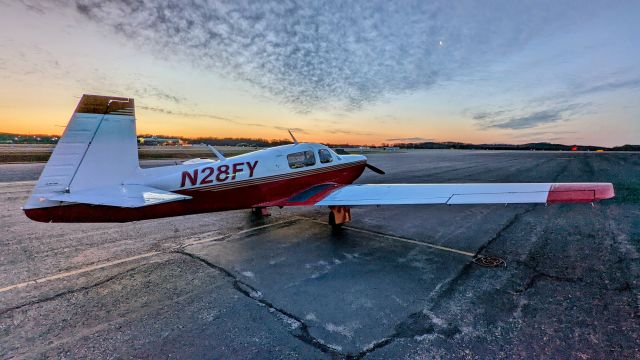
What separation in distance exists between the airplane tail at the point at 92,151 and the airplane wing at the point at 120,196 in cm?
10

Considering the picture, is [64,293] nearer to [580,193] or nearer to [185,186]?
[185,186]

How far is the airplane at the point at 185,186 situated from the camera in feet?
15.1

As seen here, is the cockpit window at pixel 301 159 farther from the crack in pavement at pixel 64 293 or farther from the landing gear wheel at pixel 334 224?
the crack in pavement at pixel 64 293

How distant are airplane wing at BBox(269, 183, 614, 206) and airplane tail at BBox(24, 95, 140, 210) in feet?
12.9

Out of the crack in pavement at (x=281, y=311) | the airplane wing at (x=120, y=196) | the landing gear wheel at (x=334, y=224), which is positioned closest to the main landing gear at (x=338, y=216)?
the landing gear wheel at (x=334, y=224)

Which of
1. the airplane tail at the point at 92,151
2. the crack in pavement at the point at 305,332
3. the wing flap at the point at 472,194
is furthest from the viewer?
the wing flap at the point at 472,194

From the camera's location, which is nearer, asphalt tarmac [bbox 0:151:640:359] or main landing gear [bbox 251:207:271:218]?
asphalt tarmac [bbox 0:151:640:359]

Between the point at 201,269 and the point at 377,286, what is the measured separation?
3365 mm

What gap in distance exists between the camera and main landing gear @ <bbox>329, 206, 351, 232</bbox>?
26.1 ft

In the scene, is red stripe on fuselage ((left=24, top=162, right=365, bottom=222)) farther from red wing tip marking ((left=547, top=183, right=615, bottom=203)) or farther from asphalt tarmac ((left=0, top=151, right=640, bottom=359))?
red wing tip marking ((left=547, top=183, right=615, bottom=203))

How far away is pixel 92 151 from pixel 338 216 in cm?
567

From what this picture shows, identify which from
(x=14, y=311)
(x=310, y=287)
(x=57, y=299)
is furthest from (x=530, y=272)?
(x=14, y=311)

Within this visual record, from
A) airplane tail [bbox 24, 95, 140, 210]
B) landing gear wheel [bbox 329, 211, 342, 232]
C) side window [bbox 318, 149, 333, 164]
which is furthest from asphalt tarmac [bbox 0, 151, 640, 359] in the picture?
side window [bbox 318, 149, 333, 164]

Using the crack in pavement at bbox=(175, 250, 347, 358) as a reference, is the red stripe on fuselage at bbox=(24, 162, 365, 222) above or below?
above
